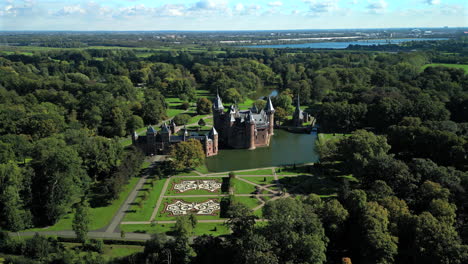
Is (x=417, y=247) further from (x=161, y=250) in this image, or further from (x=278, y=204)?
(x=161, y=250)

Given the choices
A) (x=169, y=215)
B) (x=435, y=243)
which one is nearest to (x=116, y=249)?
(x=169, y=215)

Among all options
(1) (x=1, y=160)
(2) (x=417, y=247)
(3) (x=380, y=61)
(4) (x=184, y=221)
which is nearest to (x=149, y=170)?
(1) (x=1, y=160)

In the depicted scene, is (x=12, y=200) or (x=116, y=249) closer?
(x=116, y=249)

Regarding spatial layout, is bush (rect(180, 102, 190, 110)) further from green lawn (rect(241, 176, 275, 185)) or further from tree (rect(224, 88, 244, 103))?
green lawn (rect(241, 176, 275, 185))

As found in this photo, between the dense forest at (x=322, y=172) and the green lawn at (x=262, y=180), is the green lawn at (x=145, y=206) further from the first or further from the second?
the green lawn at (x=262, y=180)

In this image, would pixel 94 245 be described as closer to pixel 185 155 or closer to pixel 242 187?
pixel 242 187
